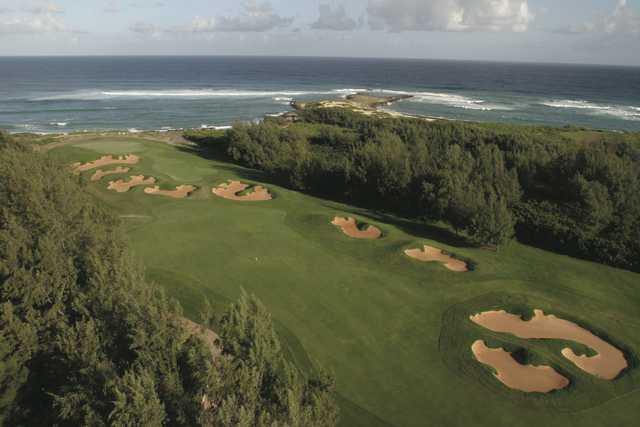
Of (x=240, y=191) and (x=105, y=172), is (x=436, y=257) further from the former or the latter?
(x=105, y=172)

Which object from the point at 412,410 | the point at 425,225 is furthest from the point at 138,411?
the point at 425,225

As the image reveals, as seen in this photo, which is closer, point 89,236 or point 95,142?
point 89,236

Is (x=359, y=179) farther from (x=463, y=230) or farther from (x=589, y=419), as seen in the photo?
(x=589, y=419)

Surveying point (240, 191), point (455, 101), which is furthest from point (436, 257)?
point (455, 101)

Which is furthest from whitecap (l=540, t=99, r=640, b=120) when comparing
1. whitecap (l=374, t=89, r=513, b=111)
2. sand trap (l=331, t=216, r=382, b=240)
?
sand trap (l=331, t=216, r=382, b=240)

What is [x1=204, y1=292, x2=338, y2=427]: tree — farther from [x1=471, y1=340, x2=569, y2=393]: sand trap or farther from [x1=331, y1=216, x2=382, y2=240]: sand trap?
[x1=331, y1=216, x2=382, y2=240]: sand trap

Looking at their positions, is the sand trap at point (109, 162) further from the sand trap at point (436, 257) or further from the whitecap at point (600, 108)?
the whitecap at point (600, 108)
